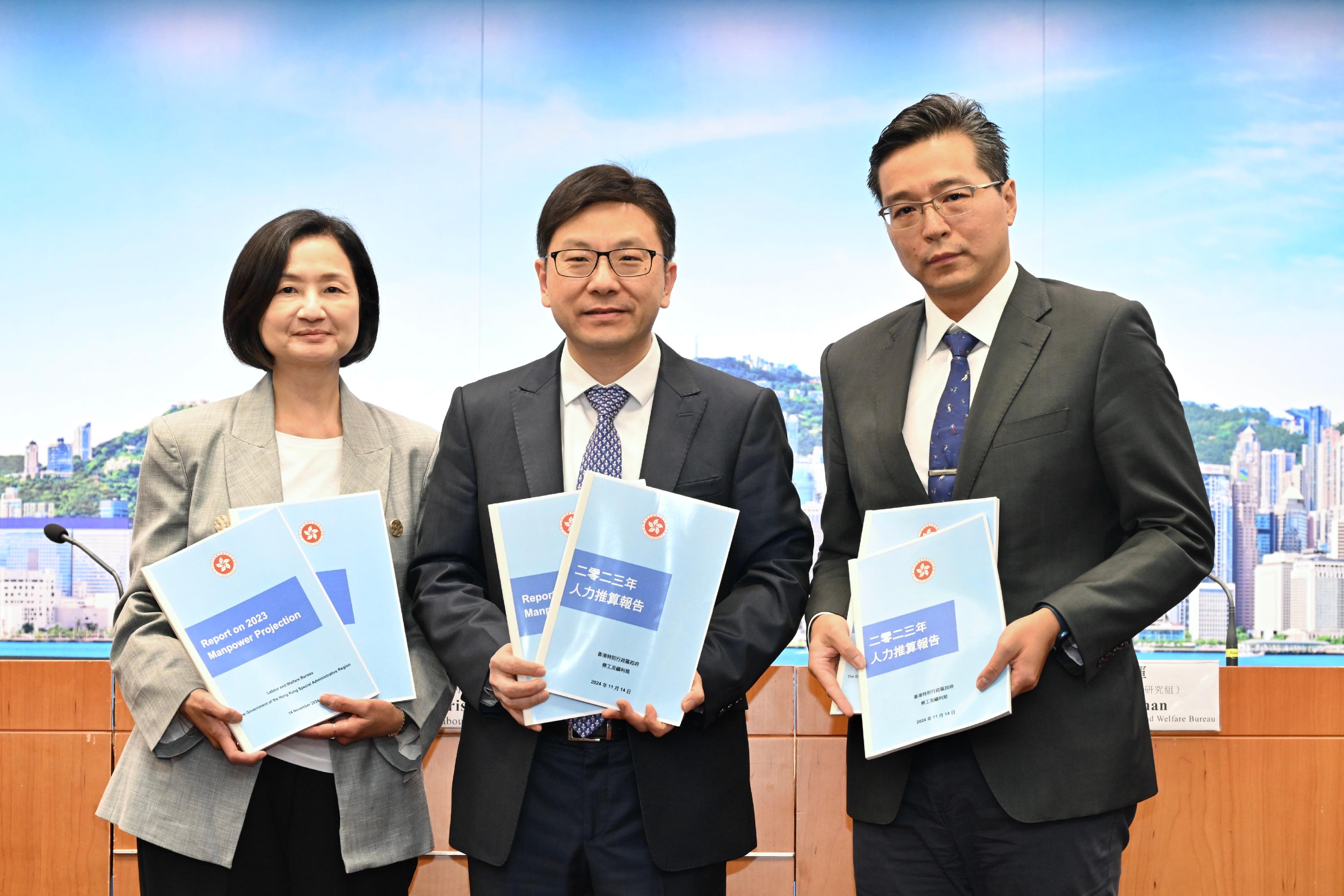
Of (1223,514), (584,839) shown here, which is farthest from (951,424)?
(1223,514)

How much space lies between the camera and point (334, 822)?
1.68 m

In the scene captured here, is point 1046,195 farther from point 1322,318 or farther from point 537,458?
point 537,458

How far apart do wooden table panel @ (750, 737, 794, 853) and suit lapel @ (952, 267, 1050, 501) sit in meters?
1.92

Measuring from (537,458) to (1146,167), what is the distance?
414cm

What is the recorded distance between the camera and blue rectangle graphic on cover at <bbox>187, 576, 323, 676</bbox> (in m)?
1.62

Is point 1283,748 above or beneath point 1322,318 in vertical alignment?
beneath

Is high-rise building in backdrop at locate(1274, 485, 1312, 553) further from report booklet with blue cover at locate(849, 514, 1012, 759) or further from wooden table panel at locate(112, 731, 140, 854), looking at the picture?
wooden table panel at locate(112, 731, 140, 854)

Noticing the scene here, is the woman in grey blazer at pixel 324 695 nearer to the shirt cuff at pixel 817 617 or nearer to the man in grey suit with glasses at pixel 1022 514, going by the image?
the shirt cuff at pixel 817 617

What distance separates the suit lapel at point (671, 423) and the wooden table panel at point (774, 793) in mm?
→ 1866

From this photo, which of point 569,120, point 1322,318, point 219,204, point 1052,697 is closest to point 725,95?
point 569,120

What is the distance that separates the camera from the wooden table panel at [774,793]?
10.6ft

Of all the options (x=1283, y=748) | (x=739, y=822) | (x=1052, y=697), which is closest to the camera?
(x=1052, y=697)

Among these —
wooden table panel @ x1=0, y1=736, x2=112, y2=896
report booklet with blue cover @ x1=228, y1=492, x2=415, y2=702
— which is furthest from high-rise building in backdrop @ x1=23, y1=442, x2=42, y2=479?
report booklet with blue cover @ x1=228, y1=492, x2=415, y2=702

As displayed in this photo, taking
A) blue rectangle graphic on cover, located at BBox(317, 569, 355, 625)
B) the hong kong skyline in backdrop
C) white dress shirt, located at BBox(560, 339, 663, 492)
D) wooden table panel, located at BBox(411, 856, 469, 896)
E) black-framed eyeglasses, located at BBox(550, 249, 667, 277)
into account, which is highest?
the hong kong skyline in backdrop
